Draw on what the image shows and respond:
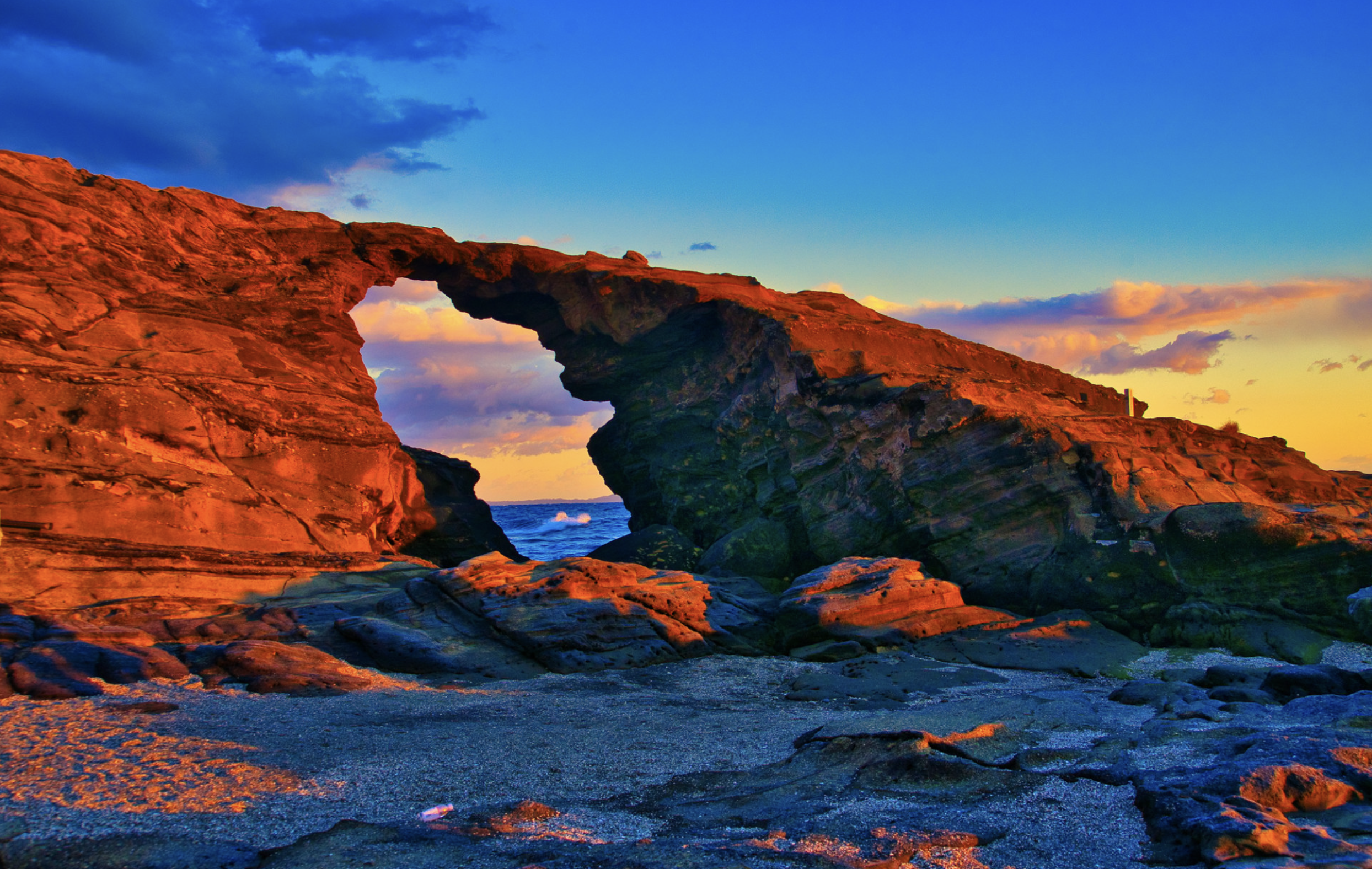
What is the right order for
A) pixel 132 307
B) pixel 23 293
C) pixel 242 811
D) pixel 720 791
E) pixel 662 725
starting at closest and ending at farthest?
pixel 242 811 < pixel 720 791 < pixel 662 725 < pixel 23 293 < pixel 132 307

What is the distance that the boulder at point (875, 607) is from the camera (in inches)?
548

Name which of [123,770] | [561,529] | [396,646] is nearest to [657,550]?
[396,646]

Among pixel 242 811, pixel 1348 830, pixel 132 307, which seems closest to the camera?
pixel 1348 830

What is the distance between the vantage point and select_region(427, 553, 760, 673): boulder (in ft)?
40.3

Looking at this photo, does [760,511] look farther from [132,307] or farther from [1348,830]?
[1348,830]

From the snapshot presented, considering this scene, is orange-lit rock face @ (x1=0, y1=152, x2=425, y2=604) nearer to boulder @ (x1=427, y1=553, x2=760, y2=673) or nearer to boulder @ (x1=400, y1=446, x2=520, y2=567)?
boulder @ (x1=400, y1=446, x2=520, y2=567)

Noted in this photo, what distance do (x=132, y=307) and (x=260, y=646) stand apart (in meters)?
9.32

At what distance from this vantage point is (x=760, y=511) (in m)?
22.0

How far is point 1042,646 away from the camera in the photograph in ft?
43.7

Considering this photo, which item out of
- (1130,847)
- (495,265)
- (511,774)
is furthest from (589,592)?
(495,265)

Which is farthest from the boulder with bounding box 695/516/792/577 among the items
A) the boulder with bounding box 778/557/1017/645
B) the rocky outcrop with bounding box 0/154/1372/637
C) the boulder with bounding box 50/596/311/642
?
the boulder with bounding box 50/596/311/642

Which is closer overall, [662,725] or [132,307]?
[662,725]

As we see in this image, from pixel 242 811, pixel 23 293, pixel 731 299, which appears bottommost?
pixel 242 811

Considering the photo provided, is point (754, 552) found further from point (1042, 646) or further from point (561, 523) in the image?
point (561, 523)
